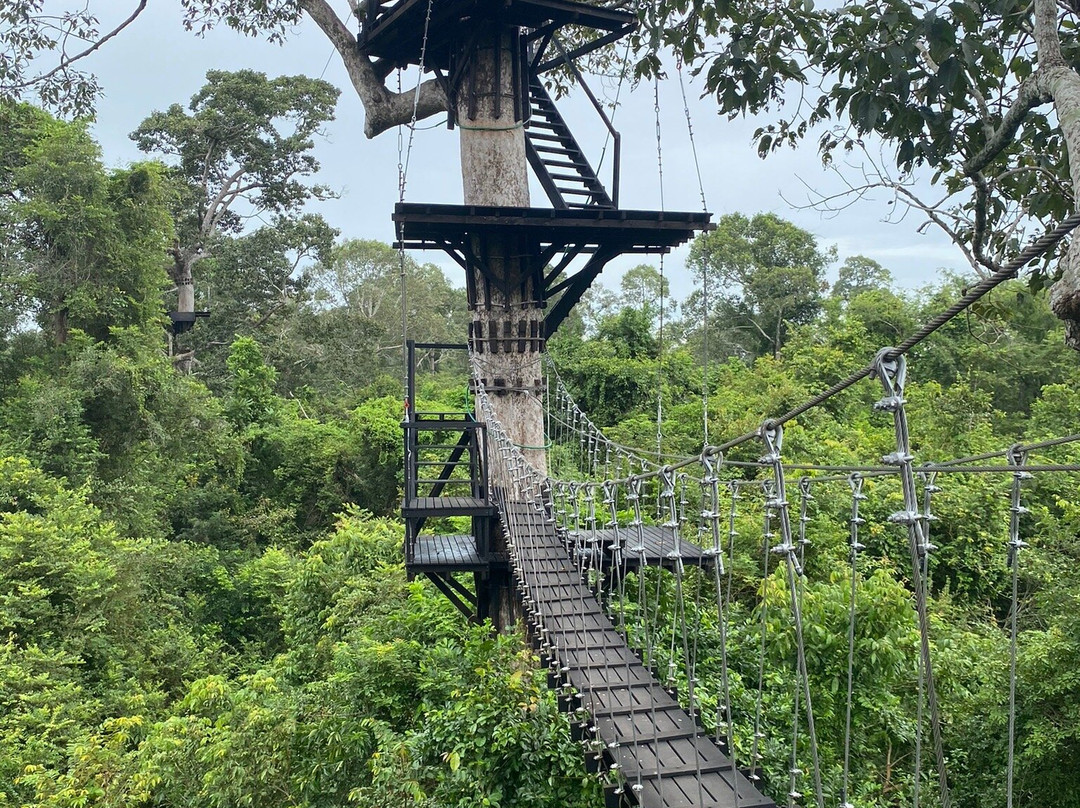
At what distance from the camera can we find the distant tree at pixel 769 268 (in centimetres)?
1609

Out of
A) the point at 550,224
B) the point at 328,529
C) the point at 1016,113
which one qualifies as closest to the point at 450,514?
the point at 550,224

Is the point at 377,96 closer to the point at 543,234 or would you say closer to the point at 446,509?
the point at 543,234

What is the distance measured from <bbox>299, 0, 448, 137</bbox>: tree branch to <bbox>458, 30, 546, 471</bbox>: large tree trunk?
0.51 m

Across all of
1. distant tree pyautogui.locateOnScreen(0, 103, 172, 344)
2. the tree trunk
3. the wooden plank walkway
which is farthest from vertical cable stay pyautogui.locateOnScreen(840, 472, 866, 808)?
the tree trunk

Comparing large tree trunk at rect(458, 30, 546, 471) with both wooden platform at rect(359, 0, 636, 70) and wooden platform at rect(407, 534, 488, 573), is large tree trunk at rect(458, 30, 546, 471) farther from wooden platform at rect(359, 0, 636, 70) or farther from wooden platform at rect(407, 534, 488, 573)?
wooden platform at rect(407, 534, 488, 573)

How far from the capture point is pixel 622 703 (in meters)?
2.58

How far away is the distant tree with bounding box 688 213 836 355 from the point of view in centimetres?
1609

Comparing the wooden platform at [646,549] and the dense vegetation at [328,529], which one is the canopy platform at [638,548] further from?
the dense vegetation at [328,529]

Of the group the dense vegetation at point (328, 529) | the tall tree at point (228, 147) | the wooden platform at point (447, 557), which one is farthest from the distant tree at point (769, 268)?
the wooden platform at point (447, 557)

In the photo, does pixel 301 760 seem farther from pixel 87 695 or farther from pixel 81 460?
pixel 81 460

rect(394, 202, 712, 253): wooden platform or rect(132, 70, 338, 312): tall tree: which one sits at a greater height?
rect(132, 70, 338, 312): tall tree

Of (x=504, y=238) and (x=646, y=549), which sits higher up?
(x=504, y=238)

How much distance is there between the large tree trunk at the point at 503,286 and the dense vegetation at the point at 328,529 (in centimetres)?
88

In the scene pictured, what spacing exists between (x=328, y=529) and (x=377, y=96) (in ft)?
25.7
